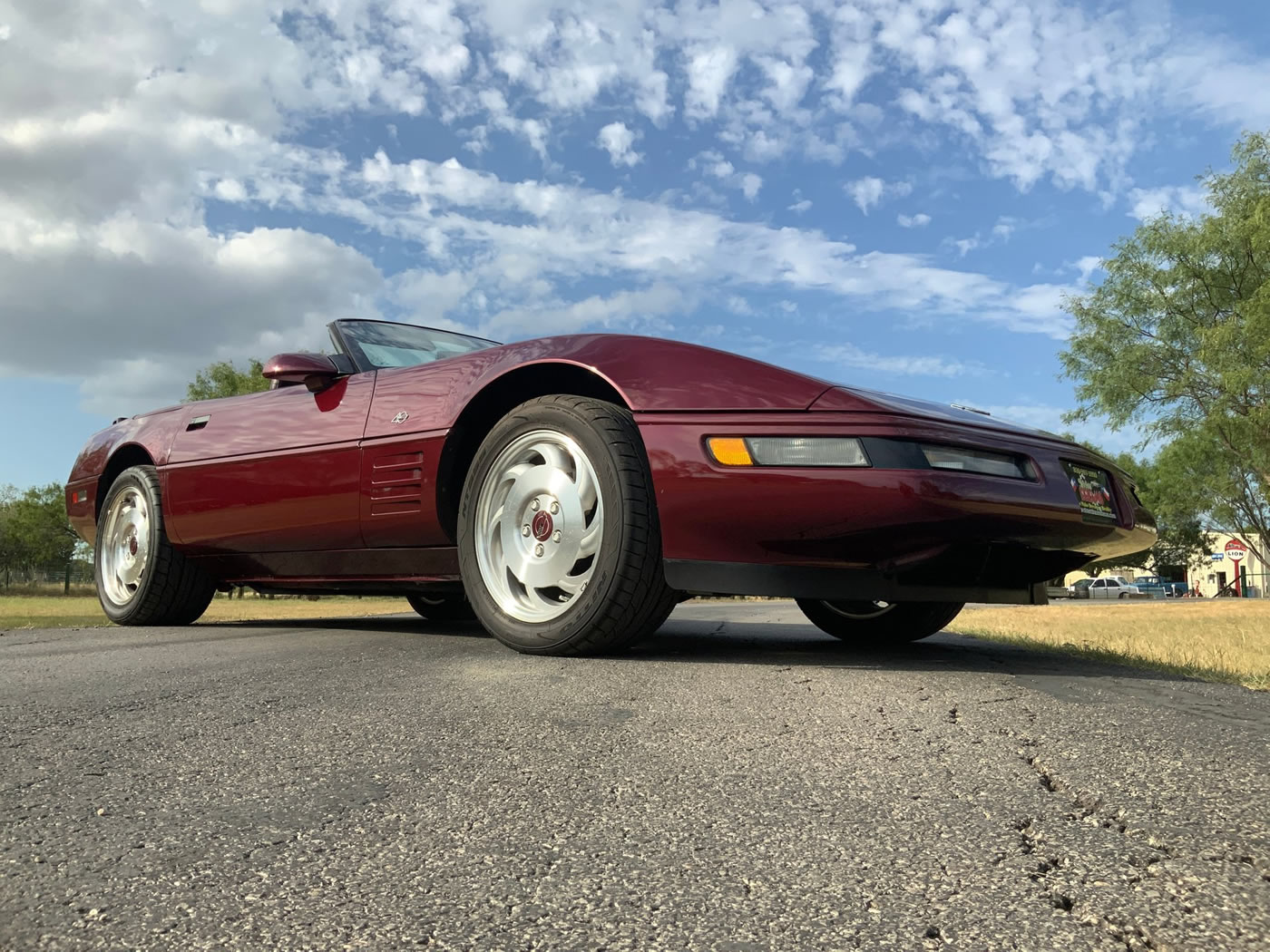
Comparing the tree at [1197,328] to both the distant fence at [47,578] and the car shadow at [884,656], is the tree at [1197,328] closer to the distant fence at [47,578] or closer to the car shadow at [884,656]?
the car shadow at [884,656]

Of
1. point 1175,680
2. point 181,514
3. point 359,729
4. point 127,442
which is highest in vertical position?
point 127,442

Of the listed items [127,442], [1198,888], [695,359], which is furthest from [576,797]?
[127,442]

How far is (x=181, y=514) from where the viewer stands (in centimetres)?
486

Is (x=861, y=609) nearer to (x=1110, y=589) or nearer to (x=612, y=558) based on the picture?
(x=612, y=558)

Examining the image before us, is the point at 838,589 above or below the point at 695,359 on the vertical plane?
below

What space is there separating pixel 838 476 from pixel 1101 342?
73.8 ft

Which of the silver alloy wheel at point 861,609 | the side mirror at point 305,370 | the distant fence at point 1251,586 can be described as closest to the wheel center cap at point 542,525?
the side mirror at point 305,370

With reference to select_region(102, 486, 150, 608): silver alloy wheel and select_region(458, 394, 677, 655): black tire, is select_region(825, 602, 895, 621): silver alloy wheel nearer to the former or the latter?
select_region(458, 394, 677, 655): black tire

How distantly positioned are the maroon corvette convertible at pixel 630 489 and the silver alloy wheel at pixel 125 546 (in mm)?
950

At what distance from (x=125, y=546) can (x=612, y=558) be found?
3.67 m

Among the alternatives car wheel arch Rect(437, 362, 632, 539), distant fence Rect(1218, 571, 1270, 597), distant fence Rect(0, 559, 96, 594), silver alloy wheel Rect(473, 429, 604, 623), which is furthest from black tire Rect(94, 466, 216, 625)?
distant fence Rect(1218, 571, 1270, 597)

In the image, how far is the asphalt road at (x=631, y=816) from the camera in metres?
1.03

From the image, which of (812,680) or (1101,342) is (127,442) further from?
(1101,342)

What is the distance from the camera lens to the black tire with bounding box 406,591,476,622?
6238 mm
